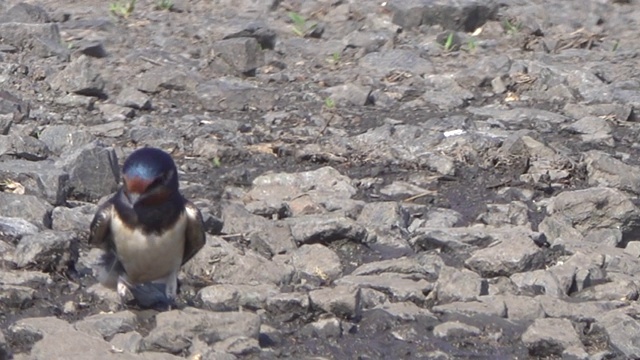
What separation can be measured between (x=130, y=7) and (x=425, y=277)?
17.6 ft

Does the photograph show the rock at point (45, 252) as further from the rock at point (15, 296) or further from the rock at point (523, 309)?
the rock at point (523, 309)

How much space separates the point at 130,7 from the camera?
1156 centimetres

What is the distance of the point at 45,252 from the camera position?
250 inches

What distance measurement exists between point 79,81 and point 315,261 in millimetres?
3067

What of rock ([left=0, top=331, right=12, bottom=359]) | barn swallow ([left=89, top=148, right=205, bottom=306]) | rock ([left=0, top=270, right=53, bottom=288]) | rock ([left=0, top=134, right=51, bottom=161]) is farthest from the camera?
rock ([left=0, top=134, right=51, bottom=161])

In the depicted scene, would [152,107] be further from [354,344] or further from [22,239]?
[354,344]

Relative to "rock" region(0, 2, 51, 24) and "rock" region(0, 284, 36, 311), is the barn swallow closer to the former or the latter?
"rock" region(0, 284, 36, 311)

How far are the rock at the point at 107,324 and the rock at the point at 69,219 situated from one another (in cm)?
104

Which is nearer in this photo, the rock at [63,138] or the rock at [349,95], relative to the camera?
the rock at [63,138]

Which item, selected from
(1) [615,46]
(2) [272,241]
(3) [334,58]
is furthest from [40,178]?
(1) [615,46]

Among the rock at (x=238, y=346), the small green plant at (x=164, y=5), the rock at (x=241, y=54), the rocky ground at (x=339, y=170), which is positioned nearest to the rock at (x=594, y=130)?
the rocky ground at (x=339, y=170)

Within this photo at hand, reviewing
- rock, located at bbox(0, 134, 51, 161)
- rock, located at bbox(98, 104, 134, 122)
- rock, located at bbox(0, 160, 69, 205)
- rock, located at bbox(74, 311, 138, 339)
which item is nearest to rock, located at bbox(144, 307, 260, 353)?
rock, located at bbox(74, 311, 138, 339)

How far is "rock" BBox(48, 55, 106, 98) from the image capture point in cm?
939

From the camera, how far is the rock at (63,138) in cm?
828
